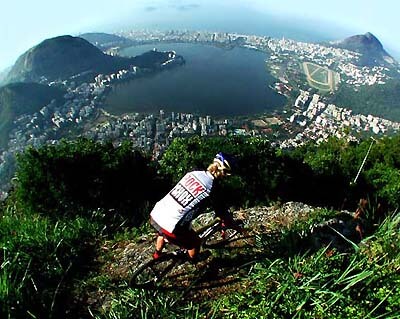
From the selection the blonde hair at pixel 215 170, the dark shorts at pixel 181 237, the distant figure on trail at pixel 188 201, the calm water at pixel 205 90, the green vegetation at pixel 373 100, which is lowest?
the green vegetation at pixel 373 100

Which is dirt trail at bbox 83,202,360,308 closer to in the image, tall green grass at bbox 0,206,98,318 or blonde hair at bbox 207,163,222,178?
tall green grass at bbox 0,206,98,318

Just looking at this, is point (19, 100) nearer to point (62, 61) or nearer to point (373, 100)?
point (62, 61)

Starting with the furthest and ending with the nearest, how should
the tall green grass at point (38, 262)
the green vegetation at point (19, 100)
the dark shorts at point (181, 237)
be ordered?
1. the green vegetation at point (19, 100)
2. the dark shorts at point (181, 237)
3. the tall green grass at point (38, 262)

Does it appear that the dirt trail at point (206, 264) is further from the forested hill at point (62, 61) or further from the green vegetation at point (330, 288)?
the forested hill at point (62, 61)

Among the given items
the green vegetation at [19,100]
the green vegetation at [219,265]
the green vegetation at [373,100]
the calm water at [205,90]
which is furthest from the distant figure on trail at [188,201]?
the green vegetation at [373,100]

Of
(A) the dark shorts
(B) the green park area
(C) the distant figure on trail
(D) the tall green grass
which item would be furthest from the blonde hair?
(B) the green park area

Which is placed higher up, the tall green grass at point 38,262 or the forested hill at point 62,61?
the tall green grass at point 38,262

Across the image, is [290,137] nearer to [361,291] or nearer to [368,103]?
[368,103]
